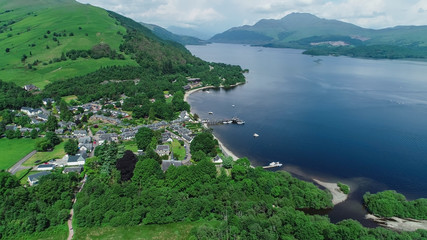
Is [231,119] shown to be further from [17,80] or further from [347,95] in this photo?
[17,80]

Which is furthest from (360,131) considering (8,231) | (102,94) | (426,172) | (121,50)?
(121,50)

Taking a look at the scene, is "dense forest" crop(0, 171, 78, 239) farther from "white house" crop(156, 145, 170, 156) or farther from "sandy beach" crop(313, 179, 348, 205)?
"sandy beach" crop(313, 179, 348, 205)

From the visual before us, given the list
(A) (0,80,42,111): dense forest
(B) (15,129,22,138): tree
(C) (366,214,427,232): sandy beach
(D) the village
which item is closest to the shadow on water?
(C) (366,214,427,232): sandy beach

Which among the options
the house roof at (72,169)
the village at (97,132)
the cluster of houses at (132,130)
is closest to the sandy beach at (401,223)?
the village at (97,132)

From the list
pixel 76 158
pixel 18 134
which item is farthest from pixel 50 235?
pixel 18 134

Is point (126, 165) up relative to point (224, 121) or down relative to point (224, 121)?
up

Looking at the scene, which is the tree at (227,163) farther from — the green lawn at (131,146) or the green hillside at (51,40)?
the green hillside at (51,40)

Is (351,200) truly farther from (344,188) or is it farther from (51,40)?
(51,40)
